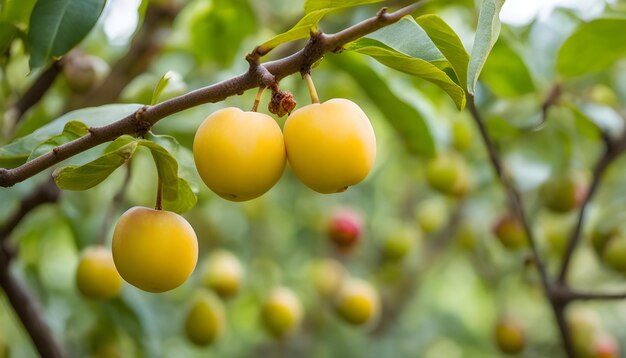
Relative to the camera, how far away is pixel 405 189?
2.41 meters

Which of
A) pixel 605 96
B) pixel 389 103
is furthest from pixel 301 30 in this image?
pixel 605 96

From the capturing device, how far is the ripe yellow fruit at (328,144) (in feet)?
1.77

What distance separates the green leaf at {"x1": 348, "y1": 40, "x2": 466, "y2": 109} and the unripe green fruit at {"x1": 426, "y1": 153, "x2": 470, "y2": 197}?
3.02ft

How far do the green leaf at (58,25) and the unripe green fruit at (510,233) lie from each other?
1.18 meters

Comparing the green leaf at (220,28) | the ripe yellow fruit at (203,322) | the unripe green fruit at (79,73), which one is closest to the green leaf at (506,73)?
the green leaf at (220,28)

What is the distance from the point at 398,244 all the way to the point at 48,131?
129cm

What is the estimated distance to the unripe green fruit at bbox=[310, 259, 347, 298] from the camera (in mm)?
2035

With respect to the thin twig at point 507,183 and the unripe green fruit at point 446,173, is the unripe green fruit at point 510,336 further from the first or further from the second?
the thin twig at point 507,183

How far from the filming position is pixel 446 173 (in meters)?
1.48

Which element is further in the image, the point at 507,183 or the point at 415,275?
the point at 415,275

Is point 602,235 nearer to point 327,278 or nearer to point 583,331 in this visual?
point 583,331

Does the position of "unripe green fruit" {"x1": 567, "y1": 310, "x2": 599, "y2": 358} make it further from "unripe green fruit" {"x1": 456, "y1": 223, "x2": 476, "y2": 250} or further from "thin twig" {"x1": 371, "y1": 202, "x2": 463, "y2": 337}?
"thin twig" {"x1": 371, "y1": 202, "x2": 463, "y2": 337}

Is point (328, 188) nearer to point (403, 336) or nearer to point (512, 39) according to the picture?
point (512, 39)

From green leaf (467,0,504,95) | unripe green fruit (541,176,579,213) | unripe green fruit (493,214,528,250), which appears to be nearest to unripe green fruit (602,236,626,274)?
unripe green fruit (541,176,579,213)
